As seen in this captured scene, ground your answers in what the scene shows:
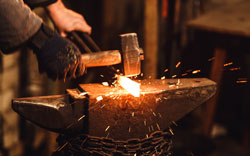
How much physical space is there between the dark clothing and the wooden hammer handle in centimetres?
35

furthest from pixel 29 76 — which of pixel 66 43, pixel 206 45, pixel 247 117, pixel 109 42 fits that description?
pixel 247 117

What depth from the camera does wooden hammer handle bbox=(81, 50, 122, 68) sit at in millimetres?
1955

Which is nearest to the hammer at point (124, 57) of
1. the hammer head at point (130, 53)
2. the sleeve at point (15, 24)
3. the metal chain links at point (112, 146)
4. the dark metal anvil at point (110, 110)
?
the hammer head at point (130, 53)

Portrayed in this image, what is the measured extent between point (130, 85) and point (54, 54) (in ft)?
1.69

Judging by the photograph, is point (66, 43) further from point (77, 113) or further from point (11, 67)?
point (11, 67)

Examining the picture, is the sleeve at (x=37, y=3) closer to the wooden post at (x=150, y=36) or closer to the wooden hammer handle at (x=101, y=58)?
the wooden hammer handle at (x=101, y=58)

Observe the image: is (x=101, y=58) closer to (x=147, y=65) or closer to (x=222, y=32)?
(x=147, y=65)

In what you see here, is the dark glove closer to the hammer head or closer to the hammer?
the hammer

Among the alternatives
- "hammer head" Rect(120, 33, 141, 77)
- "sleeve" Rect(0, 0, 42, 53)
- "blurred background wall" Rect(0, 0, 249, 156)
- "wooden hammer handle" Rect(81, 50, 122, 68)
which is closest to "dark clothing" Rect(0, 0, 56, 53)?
"sleeve" Rect(0, 0, 42, 53)

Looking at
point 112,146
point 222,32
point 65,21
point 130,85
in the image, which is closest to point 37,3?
point 65,21

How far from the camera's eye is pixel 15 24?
1807 mm

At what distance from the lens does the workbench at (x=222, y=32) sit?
413 cm

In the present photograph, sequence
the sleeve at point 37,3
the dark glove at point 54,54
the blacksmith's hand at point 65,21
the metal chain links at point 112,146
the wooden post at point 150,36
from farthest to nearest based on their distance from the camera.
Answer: the wooden post at point 150,36, the blacksmith's hand at point 65,21, the sleeve at point 37,3, the dark glove at point 54,54, the metal chain links at point 112,146

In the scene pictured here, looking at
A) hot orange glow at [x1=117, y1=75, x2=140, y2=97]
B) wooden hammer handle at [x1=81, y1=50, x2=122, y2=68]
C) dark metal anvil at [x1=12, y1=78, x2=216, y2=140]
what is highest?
wooden hammer handle at [x1=81, y1=50, x2=122, y2=68]
